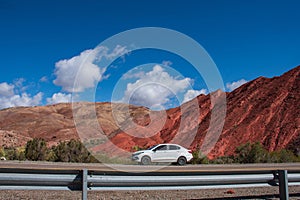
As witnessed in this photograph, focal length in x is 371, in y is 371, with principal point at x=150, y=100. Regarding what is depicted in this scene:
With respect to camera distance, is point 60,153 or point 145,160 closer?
point 145,160

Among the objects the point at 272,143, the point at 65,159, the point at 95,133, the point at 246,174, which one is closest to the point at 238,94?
the point at 272,143

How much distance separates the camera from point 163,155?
25.0 metres

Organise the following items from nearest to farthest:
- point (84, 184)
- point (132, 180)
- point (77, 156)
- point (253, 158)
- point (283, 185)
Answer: point (84, 184), point (132, 180), point (283, 185), point (77, 156), point (253, 158)

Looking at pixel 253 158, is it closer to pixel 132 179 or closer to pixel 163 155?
pixel 163 155

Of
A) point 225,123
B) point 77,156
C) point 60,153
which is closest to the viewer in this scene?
point 77,156

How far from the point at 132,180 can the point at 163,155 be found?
1847cm

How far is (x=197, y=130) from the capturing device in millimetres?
53406

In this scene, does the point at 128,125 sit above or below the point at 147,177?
above

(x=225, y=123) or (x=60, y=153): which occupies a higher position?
(x=225, y=123)

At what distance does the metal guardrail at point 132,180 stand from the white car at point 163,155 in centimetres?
1724

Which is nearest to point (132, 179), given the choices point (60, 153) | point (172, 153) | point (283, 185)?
point (283, 185)

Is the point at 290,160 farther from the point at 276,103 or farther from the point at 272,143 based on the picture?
the point at 276,103

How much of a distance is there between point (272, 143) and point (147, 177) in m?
40.0

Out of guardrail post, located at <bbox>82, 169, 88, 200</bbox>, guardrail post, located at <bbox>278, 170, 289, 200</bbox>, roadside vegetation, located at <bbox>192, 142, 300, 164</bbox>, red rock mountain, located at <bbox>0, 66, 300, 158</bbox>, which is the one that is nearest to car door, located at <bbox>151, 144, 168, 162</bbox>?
roadside vegetation, located at <bbox>192, 142, 300, 164</bbox>
